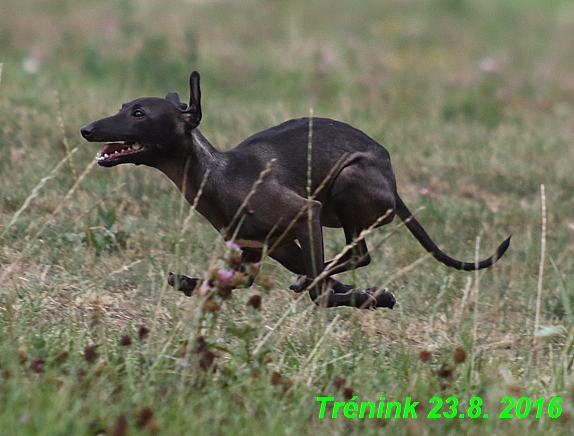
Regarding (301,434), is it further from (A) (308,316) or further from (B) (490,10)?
(B) (490,10)

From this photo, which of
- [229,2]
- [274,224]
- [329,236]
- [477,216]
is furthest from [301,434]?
[229,2]

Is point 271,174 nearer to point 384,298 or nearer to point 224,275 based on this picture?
point 384,298

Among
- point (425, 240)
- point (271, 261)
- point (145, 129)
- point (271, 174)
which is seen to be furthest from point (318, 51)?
point (145, 129)

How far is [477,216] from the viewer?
7.57 m

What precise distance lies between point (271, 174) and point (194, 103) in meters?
0.56

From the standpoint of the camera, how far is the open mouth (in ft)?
15.1

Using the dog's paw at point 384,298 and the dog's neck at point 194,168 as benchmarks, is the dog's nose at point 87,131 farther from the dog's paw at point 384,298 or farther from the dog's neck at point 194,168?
the dog's paw at point 384,298

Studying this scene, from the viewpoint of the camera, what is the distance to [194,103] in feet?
15.3

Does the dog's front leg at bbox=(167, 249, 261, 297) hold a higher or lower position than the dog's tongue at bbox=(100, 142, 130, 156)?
lower

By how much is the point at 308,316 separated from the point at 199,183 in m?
0.97

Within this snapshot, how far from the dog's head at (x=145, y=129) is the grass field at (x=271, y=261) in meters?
0.26

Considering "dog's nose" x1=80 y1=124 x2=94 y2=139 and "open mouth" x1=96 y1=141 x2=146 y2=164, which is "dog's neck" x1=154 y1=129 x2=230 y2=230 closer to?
"open mouth" x1=96 y1=141 x2=146 y2=164

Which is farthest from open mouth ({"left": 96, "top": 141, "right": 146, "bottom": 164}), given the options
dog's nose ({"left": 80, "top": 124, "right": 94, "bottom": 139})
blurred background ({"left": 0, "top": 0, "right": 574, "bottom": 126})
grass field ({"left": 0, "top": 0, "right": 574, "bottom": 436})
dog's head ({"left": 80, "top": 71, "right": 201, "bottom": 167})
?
blurred background ({"left": 0, "top": 0, "right": 574, "bottom": 126})

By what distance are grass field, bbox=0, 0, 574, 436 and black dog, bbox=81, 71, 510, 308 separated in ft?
0.99
